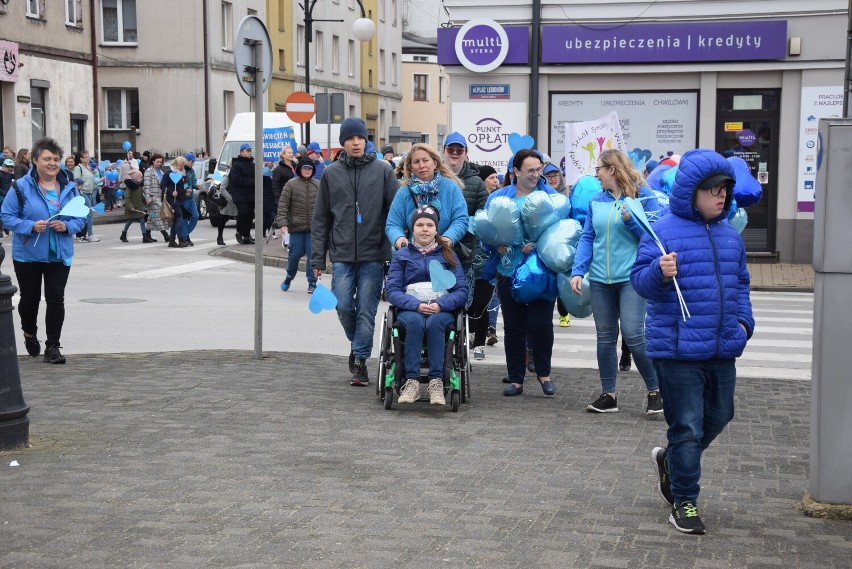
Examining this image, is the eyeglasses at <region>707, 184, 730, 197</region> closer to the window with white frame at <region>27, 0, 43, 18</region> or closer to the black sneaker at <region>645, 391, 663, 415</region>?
the black sneaker at <region>645, 391, 663, 415</region>

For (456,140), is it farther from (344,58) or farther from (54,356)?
(344,58)

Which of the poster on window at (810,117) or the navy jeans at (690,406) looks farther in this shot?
the poster on window at (810,117)

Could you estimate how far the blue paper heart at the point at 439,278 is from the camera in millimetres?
8578

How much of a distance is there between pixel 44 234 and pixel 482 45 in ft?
40.4

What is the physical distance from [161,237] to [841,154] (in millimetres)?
23302

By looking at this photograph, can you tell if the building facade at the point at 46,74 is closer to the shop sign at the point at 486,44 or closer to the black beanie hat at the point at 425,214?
the shop sign at the point at 486,44

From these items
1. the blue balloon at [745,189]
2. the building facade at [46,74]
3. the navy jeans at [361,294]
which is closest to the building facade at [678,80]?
the navy jeans at [361,294]

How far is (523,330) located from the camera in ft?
30.9

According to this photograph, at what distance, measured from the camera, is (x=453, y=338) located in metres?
8.70

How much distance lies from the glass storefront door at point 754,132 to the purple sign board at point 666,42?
72cm

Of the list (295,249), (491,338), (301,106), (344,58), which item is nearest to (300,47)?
(344,58)

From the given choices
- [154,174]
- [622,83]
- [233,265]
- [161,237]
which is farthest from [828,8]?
[161,237]

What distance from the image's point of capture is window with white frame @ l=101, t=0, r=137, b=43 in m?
47.0

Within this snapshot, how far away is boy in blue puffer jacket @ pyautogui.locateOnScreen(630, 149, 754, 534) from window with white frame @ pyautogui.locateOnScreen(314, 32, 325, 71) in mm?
54278
